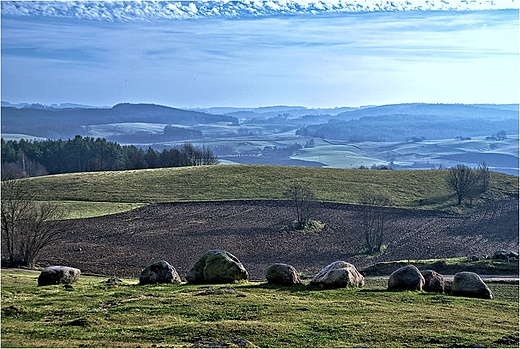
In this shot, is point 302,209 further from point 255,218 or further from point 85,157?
point 85,157

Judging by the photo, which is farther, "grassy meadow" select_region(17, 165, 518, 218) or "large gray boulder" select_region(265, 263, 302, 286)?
"grassy meadow" select_region(17, 165, 518, 218)

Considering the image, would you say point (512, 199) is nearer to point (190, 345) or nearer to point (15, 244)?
point (15, 244)

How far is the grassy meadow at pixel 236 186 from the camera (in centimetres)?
7281

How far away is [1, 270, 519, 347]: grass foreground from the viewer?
16.7m

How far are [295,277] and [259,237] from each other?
96.9 ft

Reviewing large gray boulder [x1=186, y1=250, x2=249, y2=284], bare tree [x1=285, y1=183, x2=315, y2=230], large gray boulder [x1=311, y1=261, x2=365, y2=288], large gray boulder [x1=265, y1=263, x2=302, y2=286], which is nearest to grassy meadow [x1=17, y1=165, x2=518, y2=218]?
bare tree [x1=285, y1=183, x2=315, y2=230]

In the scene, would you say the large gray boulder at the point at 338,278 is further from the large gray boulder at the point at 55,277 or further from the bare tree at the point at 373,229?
the bare tree at the point at 373,229

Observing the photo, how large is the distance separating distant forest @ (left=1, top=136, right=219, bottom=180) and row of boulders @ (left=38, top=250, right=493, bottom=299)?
287 feet

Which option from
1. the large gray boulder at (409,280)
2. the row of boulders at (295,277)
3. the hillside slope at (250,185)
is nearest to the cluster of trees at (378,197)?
the hillside slope at (250,185)

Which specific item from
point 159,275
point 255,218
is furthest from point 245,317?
point 255,218

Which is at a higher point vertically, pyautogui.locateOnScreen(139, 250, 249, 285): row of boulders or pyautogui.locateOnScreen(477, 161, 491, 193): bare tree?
pyautogui.locateOnScreen(477, 161, 491, 193): bare tree

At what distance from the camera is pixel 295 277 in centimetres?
2695

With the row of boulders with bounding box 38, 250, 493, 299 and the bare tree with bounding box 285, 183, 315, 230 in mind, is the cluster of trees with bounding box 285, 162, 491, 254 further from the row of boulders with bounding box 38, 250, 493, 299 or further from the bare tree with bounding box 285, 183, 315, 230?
the row of boulders with bounding box 38, 250, 493, 299

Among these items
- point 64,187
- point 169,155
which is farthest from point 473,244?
point 169,155
